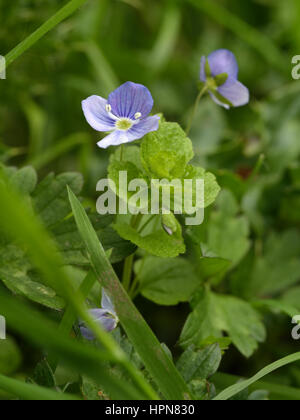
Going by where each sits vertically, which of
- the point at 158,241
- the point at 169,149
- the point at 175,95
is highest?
the point at 175,95

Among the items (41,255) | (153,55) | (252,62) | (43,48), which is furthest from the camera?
(252,62)

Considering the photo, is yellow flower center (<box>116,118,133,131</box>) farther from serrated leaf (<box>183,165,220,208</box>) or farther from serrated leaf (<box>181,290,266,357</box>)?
serrated leaf (<box>181,290,266,357</box>)

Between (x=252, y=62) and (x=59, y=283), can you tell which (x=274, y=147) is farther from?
(x=59, y=283)

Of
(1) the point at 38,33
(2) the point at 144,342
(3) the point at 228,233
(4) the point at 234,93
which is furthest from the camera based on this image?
(3) the point at 228,233

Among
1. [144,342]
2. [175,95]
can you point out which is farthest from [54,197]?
[175,95]

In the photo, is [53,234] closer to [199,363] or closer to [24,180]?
[24,180]

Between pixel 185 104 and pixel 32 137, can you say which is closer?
pixel 32 137
